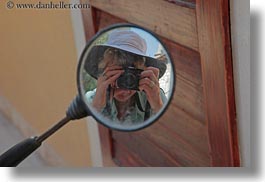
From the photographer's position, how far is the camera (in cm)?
77

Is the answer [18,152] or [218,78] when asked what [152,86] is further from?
[18,152]

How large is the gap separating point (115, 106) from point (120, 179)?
0.15 m

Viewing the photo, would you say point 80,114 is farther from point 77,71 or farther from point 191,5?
point 191,5

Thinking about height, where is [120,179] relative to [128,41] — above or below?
below

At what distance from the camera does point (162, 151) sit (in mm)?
836

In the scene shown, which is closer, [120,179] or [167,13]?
[167,13]

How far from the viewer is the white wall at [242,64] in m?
0.72

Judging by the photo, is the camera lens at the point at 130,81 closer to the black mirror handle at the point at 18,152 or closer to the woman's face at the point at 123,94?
the woman's face at the point at 123,94

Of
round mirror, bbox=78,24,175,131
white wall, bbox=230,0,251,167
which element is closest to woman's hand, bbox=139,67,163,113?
round mirror, bbox=78,24,175,131

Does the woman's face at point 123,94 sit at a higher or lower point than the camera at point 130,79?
lower

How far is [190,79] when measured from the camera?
767 mm

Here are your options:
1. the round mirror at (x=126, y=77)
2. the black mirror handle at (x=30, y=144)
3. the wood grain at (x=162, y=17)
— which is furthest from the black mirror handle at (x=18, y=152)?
the wood grain at (x=162, y=17)

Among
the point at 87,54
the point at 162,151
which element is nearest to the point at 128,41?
the point at 87,54

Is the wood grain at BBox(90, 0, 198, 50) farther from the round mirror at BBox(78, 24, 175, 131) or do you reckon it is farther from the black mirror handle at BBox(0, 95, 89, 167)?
the black mirror handle at BBox(0, 95, 89, 167)
